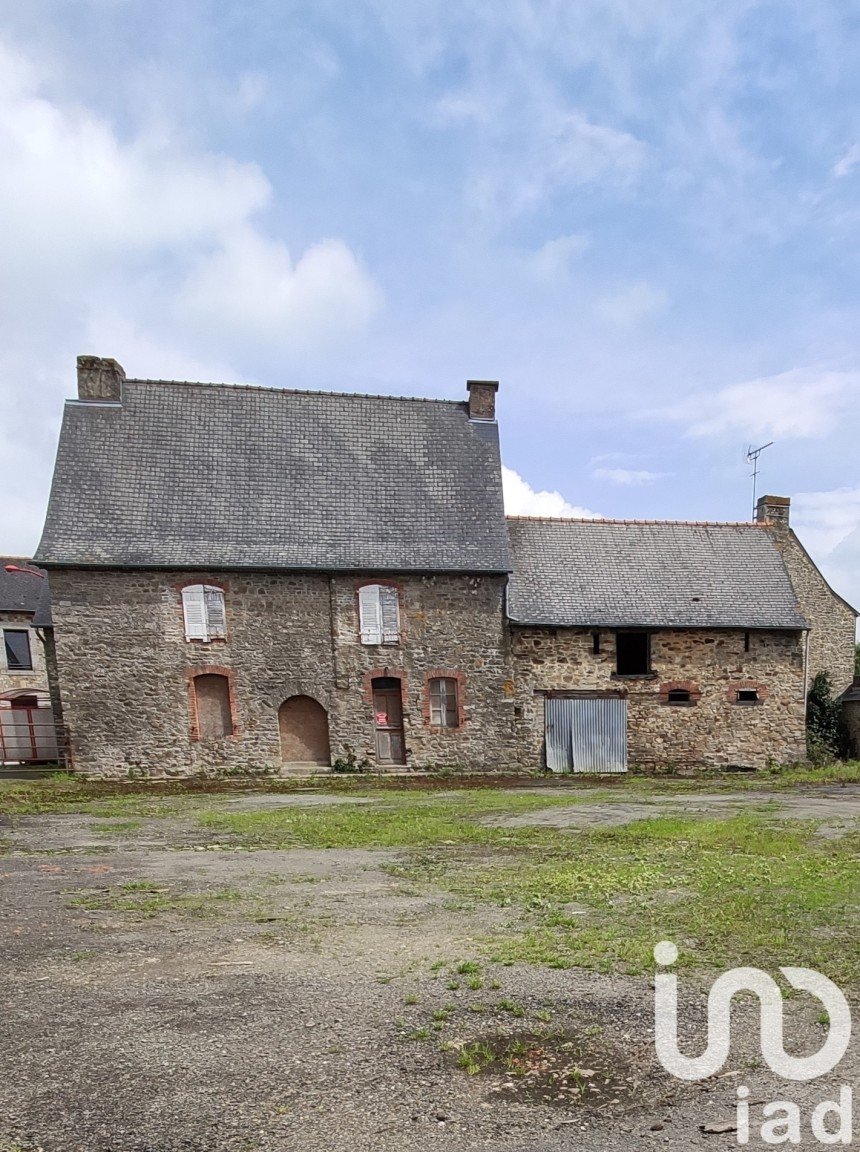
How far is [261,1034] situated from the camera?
11.6 ft

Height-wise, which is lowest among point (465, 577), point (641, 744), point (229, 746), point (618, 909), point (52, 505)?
point (641, 744)

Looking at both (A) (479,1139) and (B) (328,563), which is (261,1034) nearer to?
(A) (479,1139)

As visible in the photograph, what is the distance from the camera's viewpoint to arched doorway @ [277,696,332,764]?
16.2 m

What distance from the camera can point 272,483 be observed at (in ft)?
56.9

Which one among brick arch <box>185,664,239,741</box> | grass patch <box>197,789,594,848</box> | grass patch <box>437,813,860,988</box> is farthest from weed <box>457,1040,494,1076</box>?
brick arch <box>185,664,239,741</box>

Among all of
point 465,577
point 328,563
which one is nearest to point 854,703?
point 465,577

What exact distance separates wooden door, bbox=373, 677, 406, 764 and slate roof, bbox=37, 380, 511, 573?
3028 mm

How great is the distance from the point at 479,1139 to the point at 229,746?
1393 centimetres

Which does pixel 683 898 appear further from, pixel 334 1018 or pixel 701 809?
pixel 701 809

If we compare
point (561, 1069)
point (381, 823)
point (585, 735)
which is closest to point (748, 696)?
point (585, 735)

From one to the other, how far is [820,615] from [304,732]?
15.9m

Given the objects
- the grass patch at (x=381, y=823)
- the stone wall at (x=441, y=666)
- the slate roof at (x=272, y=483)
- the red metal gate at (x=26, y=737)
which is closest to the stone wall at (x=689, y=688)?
the stone wall at (x=441, y=666)

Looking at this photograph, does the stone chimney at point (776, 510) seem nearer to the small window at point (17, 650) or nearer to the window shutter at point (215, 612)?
the window shutter at point (215, 612)

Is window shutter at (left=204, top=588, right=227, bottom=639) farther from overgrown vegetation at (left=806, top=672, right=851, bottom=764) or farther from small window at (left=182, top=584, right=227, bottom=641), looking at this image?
overgrown vegetation at (left=806, top=672, right=851, bottom=764)
